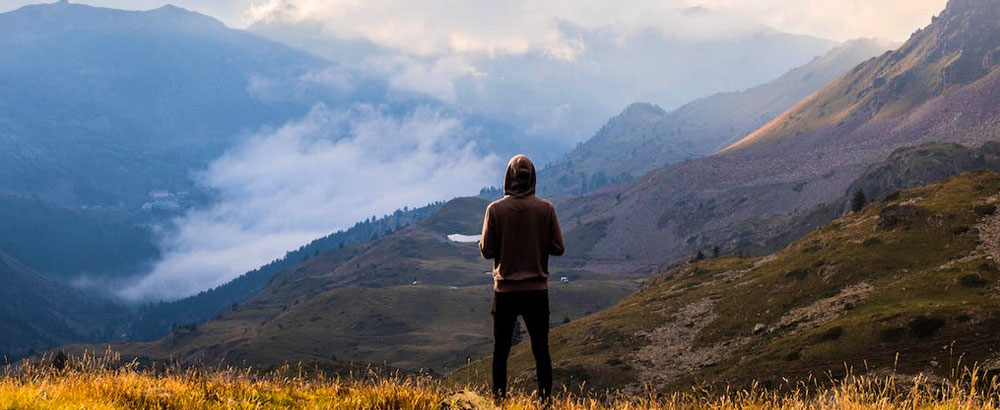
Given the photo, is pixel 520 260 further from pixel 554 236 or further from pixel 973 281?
pixel 973 281

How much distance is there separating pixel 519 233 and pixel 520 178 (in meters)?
0.89

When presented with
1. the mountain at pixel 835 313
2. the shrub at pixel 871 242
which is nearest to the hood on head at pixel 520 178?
the mountain at pixel 835 313

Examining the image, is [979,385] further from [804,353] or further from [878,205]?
[878,205]

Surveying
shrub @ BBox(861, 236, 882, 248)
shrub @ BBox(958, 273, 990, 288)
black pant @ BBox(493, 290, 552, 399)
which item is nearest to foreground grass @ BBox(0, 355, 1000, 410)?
black pant @ BBox(493, 290, 552, 399)

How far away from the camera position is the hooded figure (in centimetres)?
1205

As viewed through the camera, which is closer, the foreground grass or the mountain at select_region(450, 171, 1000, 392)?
the foreground grass

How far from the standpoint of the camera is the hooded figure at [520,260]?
12.1 m

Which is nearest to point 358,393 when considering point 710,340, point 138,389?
point 138,389

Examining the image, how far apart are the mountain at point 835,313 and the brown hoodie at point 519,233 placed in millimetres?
32796

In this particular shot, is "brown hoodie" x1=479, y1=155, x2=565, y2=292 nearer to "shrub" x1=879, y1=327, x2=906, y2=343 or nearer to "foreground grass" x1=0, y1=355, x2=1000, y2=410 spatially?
"foreground grass" x1=0, y1=355, x2=1000, y2=410

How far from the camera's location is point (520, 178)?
40.2 ft

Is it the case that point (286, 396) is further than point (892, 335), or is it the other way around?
point (892, 335)

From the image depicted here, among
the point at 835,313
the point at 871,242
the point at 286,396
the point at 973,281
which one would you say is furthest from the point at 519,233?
the point at 871,242

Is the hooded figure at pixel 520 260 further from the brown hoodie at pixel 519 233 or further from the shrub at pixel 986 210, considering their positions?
the shrub at pixel 986 210
